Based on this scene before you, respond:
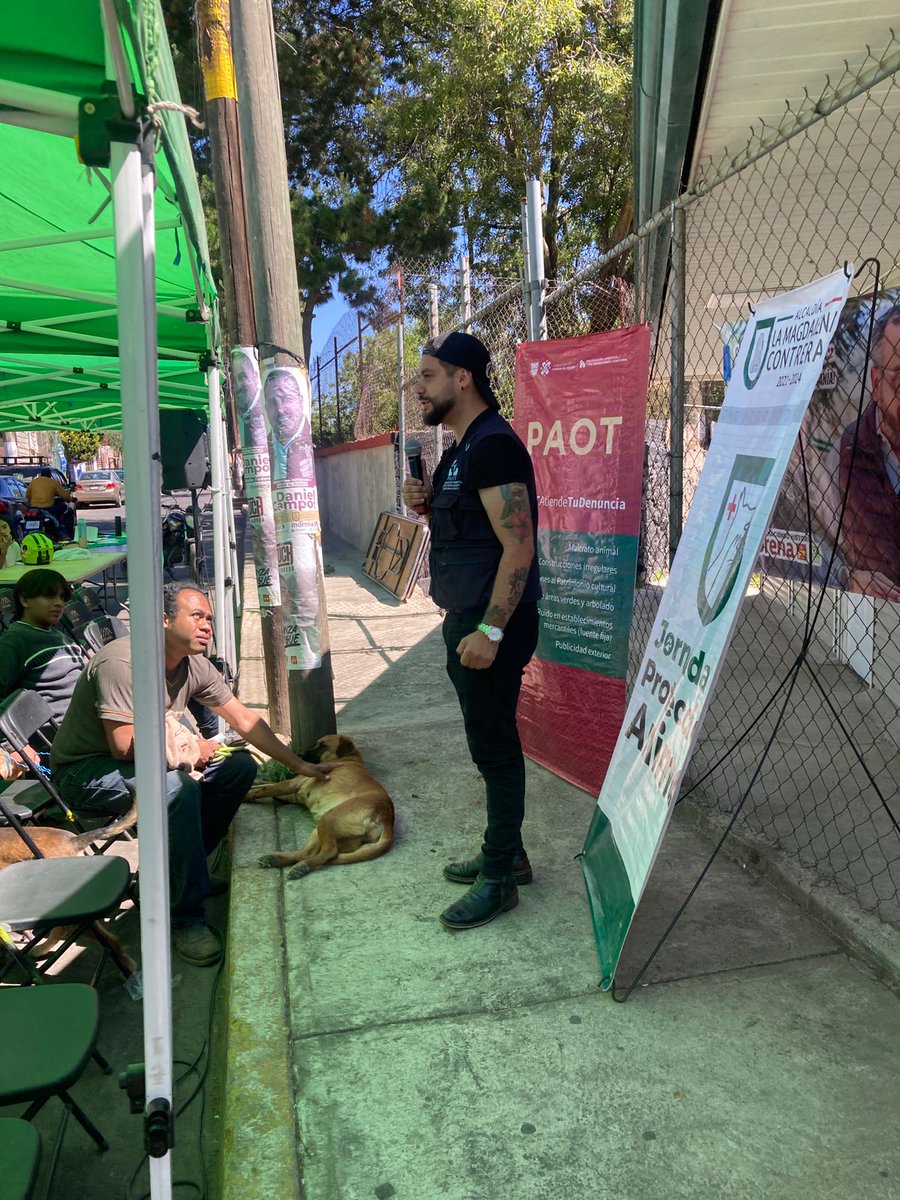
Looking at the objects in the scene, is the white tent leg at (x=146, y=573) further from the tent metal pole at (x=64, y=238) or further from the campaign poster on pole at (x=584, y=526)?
the campaign poster on pole at (x=584, y=526)

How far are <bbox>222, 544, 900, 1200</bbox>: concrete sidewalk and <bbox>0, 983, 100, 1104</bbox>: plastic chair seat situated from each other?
0.45 metres

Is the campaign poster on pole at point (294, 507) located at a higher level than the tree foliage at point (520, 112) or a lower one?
lower

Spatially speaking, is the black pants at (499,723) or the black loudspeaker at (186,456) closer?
the black pants at (499,723)

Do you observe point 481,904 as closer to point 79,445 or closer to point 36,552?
point 36,552

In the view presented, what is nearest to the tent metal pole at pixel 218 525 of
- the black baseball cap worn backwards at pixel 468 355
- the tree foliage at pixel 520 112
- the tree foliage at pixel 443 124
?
the black baseball cap worn backwards at pixel 468 355

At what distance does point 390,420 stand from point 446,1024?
12810mm

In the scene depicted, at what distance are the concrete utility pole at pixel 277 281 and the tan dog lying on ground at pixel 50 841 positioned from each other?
4.19 ft

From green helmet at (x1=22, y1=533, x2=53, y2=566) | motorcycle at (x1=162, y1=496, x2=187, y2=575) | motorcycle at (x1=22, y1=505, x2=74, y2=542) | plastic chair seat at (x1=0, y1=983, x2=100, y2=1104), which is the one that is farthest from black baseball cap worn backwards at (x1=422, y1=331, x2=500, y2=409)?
motorcycle at (x1=22, y1=505, x2=74, y2=542)

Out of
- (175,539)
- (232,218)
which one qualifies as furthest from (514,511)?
(175,539)

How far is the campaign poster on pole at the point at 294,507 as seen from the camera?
172 inches

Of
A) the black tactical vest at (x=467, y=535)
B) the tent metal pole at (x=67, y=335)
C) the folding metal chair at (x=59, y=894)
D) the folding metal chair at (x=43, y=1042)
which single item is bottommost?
the folding metal chair at (x=59, y=894)

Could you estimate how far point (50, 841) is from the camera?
3.45 meters

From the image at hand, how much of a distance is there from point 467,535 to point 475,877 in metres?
1.31

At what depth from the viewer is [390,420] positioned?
47.8 ft
